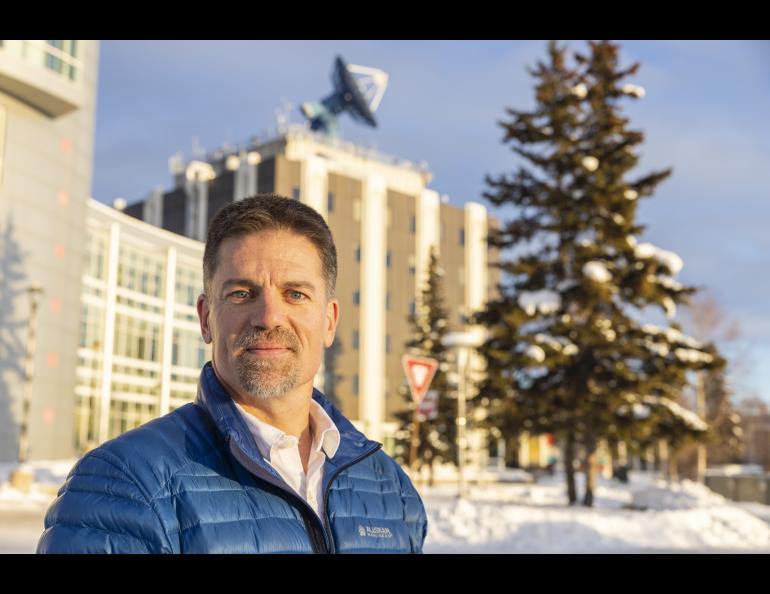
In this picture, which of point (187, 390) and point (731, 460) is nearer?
point (187, 390)

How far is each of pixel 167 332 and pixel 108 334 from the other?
6160 mm

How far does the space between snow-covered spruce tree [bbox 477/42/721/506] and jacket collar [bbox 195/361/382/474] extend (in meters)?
20.1

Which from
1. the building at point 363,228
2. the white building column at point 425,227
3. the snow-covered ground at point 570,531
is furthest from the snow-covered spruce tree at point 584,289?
the white building column at point 425,227

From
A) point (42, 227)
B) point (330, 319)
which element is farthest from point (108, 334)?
point (330, 319)

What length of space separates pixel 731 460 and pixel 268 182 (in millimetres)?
49863

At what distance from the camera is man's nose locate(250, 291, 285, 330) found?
2.30 m

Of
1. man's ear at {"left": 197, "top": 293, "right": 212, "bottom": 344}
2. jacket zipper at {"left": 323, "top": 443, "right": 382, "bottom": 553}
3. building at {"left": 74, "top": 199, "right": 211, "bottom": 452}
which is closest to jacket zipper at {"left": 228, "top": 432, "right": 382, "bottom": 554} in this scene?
jacket zipper at {"left": 323, "top": 443, "right": 382, "bottom": 553}

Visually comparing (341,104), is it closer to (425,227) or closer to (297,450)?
(425,227)

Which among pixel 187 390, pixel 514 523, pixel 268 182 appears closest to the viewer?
Answer: pixel 514 523

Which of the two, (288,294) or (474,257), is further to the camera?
(474,257)

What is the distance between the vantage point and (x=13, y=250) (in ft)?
133

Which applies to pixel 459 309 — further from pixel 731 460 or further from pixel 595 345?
pixel 595 345

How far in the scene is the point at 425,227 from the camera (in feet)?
257
